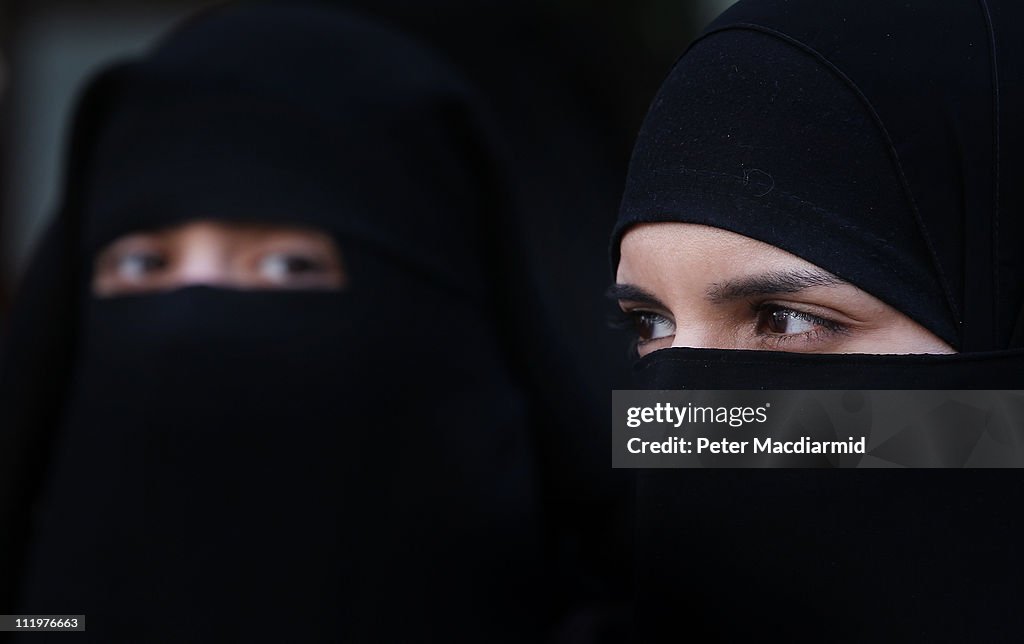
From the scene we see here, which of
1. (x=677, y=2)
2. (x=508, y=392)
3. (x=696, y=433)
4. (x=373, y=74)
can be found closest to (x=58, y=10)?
(x=677, y=2)

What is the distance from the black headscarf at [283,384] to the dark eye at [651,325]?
0.76m

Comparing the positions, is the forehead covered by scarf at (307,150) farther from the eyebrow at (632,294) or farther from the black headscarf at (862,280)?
the black headscarf at (862,280)

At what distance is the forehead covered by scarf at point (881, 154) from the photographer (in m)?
1.46

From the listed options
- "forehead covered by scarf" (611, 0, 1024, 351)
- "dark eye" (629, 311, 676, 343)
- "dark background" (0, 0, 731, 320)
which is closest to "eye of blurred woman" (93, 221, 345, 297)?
"dark eye" (629, 311, 676, 343)

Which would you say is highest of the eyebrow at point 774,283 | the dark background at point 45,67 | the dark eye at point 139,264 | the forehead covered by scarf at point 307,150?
the dark background at point 45,67

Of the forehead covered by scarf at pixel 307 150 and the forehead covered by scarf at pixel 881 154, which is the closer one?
the forehead covered by scarf at pixel 881 154

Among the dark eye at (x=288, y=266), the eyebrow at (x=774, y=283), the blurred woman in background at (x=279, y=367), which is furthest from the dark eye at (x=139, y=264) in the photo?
the eyebrow at (x=774, y=283)

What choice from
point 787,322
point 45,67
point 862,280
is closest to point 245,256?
point 787,322

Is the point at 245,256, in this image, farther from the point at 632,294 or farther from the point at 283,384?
→ the point at 632,294

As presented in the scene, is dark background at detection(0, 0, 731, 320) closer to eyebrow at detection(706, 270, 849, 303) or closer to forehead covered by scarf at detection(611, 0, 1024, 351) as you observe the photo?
forehead covered by scarf at detection(611, 0, 1024, 351)

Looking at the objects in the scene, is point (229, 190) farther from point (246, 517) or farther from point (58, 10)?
point (58, 10)

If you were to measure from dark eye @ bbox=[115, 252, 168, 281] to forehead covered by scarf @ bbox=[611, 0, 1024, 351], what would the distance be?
1394 millimetres

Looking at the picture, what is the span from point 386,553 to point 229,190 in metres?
0.82

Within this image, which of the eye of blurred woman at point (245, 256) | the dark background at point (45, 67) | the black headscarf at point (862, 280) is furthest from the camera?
the dark background at point (45, 67)
